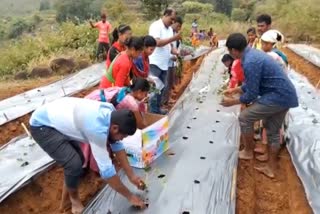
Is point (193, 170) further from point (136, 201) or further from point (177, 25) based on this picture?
point (177, 25)

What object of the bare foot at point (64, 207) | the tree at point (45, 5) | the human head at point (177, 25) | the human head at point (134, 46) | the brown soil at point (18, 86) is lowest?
the tree at point (45, 5)

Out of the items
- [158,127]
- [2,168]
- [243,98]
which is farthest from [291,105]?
[2,168]

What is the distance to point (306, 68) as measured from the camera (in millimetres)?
10789

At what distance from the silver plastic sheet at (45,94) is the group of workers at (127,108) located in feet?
6.72

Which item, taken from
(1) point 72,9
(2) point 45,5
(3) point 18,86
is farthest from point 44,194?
(2) point 45,5

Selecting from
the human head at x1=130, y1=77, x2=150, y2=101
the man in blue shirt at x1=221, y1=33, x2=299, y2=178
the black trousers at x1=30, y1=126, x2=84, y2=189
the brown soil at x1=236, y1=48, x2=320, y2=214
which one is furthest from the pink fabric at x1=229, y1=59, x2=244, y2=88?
the black trousers at x1=30, y1=126, x2=84, y2=189

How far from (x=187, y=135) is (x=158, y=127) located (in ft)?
2.92

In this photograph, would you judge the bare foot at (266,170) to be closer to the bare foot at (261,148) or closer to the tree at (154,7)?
the bare foot at (261,148)

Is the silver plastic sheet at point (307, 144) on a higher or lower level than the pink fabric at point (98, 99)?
lower

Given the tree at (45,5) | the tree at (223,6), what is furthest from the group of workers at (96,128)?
the tree at (45,5)

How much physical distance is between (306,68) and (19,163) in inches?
350

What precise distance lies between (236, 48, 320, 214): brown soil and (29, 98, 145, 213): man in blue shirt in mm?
1257

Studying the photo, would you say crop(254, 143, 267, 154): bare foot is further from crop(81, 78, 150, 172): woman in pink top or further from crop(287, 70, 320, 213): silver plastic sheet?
crop(81, 78, 150, 172): woman in pink top

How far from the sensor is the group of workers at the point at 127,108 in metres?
2.61
